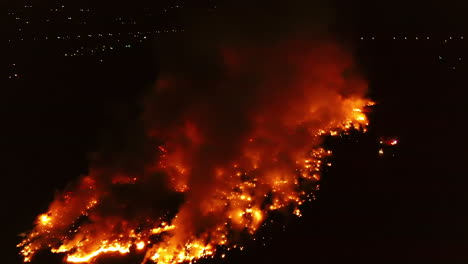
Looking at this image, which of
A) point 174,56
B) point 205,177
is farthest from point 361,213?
point 174,56

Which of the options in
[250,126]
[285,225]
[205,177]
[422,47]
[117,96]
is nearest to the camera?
[285,225]

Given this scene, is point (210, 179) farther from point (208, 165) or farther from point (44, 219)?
point (44, 219)

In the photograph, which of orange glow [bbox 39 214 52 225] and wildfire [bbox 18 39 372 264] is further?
orange glow [bbox 39 214 52 225]

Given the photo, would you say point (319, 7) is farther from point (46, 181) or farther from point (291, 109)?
point (46, 181)

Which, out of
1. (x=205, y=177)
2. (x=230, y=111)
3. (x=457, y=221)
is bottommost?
(x=457, y=221)

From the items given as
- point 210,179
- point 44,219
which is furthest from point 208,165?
point 44,219

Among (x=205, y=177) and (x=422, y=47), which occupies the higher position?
(x=422, y=47)
